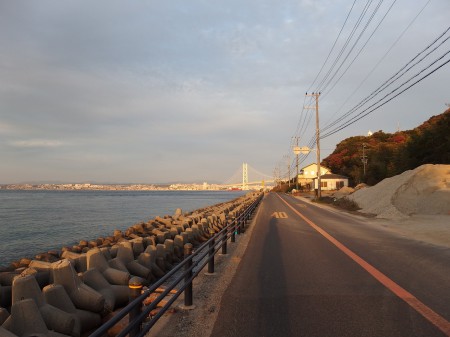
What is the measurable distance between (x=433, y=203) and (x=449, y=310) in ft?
73.1

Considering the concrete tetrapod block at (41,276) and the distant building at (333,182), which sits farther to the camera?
the distant building at (333,182)

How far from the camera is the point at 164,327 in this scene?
4984mm

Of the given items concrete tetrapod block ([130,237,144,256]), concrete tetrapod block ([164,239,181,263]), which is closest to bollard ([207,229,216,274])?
concrete tetrapod block ([130,237,144,256])

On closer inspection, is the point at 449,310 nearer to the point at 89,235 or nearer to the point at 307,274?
the point at 307,274

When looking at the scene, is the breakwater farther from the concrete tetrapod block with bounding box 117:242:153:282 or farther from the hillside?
the hillside

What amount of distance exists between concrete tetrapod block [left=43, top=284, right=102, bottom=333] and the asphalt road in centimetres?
222

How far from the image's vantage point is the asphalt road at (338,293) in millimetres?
4828

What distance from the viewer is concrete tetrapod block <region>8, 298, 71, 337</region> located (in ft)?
15.5

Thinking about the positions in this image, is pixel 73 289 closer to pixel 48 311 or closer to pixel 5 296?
pixel 48 311

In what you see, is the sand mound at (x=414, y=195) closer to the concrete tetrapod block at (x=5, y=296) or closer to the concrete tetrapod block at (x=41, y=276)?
the concrete tetrapod block at (x=41, y=276)

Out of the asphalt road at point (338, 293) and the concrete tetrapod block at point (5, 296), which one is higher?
the asphalt road at point (338, 293)

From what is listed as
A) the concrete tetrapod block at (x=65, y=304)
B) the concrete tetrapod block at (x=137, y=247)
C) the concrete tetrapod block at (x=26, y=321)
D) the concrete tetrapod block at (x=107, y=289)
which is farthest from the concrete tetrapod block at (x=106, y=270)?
the concrete tetrapod block at (x=26, y=321)

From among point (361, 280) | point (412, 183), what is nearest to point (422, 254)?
point (361, 280)

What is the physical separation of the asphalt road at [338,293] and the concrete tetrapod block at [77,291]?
2161 millimetres
